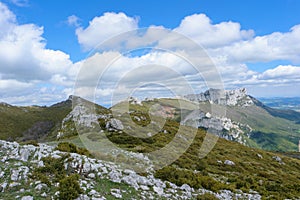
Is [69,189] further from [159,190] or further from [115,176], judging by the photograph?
[159,190]

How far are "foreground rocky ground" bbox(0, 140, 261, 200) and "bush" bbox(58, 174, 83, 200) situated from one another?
0.15m

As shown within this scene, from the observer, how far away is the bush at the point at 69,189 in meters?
13.3

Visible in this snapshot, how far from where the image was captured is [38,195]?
13.5 m

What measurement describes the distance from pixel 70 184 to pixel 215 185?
40.1 ft

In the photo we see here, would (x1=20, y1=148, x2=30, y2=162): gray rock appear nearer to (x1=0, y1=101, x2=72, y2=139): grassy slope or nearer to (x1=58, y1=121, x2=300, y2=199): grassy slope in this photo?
(x1=58, y1=121, x2=300, y2=199): grassy slope

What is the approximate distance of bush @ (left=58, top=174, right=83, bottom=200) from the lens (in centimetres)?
1327

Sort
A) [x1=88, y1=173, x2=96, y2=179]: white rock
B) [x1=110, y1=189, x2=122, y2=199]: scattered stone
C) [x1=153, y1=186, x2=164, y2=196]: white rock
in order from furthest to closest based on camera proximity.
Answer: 1. [x1=153, y1=186, x2=164, y2=196]: white rock
2. [x1=88, y1=173, x2=96, y2=179]: white rock
3. [x1=110, y1=189, x2=122, y2=199]: scattered stone

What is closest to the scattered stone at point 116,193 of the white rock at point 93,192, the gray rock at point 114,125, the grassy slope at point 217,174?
the white rock at point 93,192

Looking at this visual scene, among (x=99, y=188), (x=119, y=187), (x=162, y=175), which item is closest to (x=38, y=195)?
(x=99, y=188)

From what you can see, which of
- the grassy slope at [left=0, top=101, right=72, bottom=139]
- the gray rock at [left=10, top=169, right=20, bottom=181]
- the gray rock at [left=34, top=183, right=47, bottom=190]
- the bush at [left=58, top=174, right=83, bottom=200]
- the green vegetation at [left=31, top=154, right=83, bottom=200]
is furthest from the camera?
the grassy slope at [left=0, top=101, right=72, bottom=139]

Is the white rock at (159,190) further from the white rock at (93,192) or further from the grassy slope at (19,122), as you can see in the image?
the grassy slope at (19,122)

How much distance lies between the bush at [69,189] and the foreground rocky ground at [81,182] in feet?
Answer: 0.50

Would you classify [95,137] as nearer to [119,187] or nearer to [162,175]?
[162,175]

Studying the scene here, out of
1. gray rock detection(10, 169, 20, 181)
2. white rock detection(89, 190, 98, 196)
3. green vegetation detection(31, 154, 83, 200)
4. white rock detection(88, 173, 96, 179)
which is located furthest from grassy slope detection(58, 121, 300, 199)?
gray rock detection(10, 169, 20, 181)
